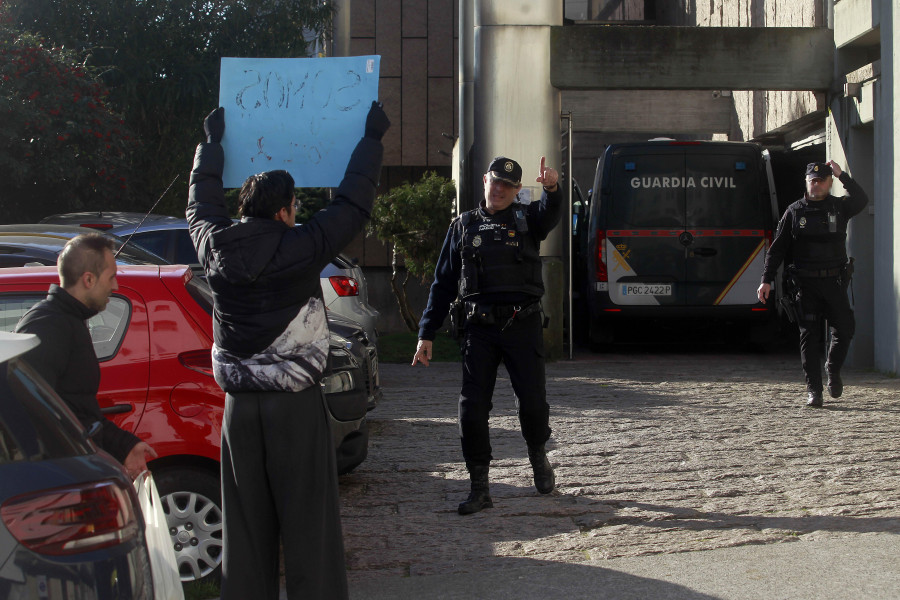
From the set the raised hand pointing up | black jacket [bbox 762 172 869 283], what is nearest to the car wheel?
the raised hand pointing up

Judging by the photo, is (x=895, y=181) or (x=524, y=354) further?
(x=895, y=181)

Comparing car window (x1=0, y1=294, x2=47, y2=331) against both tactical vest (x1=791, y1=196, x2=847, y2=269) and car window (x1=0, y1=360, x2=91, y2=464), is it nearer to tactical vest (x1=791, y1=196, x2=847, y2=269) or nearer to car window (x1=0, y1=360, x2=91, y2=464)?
car window (x1=0, y1=360, x2=91, y2=464)

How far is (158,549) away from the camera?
2928mm

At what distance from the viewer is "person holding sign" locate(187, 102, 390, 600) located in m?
3.55

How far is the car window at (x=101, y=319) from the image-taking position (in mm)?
4656

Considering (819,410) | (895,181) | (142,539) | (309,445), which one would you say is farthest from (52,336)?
(895,181)

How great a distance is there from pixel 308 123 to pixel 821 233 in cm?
595

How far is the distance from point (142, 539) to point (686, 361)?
11.1 m

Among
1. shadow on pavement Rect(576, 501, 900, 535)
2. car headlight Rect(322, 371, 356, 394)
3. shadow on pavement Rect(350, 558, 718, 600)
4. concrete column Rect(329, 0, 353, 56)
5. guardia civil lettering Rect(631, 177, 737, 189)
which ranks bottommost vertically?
shadow on pavement Rect(350, 558, 718, 600)

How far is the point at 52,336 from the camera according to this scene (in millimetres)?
3596

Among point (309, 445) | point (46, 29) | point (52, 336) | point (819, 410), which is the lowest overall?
point (819, 410)

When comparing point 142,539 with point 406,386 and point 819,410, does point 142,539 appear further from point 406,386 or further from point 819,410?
point 406,386

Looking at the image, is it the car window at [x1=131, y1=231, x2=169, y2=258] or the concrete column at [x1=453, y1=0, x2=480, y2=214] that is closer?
the car window at [x1=131, y1=231, x2=169, y2=258]

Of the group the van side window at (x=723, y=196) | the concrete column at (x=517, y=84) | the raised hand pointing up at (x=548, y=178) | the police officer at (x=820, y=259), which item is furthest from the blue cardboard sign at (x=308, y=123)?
the van side window at (x=723, y=196)
